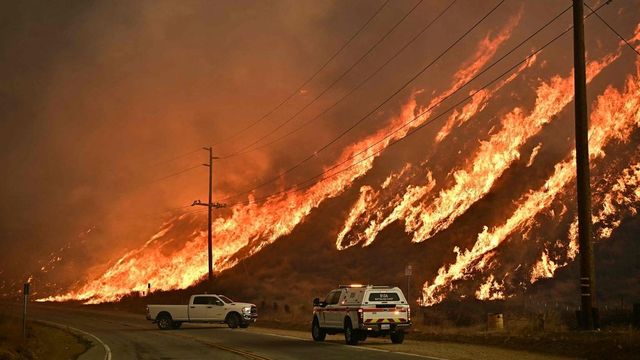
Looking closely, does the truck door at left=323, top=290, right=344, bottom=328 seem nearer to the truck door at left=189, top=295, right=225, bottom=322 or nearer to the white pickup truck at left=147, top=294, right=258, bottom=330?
the white pickup truck at left=147, top=294, right=258, bottom=330

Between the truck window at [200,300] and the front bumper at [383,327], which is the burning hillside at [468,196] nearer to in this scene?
the truck window at [200,300]

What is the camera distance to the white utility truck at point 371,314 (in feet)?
82.5

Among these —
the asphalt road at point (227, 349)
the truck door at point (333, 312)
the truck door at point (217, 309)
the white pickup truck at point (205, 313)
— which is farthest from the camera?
the truck door at point (217, 309)

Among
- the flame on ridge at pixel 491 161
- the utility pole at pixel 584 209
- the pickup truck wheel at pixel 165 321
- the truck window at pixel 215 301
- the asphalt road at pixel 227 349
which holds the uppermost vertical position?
the flame on ridge at pixel 491 161

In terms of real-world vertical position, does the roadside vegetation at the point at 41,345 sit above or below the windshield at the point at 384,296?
below

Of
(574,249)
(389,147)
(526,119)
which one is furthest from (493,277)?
(389,147)

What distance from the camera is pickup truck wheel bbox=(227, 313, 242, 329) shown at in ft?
135

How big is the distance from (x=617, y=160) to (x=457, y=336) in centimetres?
3453

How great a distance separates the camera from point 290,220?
86.6 m

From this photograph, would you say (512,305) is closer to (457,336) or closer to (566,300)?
(566,300)

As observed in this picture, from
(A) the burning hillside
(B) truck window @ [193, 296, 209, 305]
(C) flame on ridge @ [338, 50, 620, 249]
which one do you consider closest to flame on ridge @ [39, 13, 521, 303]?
(A) the burning hillside

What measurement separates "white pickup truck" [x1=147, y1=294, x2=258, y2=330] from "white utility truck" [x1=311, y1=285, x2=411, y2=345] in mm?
15248

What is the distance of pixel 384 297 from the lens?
26.0 m

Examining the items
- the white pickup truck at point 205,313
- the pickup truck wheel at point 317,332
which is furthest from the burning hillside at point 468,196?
the pickup truck wheel at point 317,332
